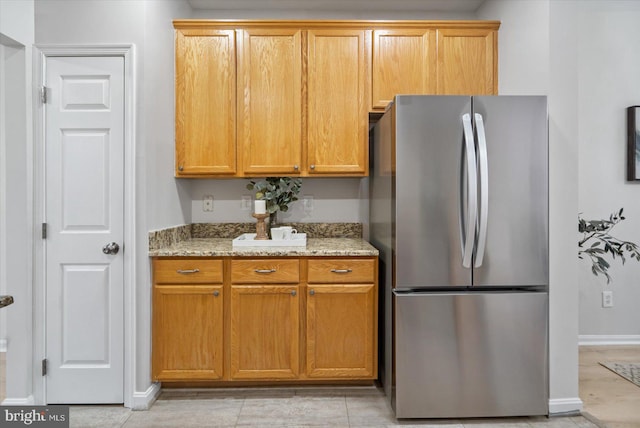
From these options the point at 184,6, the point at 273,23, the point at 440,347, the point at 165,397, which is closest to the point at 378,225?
the point at 440,347

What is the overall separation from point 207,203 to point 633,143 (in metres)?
3.49

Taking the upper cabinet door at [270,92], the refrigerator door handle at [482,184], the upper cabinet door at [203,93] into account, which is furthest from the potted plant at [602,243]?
the upper cabinet door at [203,93]

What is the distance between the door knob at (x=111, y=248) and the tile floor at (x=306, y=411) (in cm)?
92

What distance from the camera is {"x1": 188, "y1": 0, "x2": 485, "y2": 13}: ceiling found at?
2924 mm

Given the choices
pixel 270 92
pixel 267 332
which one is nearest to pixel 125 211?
pixel 267 332

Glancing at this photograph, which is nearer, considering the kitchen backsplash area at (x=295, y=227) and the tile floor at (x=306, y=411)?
the tile floor at (x=306, y=411)

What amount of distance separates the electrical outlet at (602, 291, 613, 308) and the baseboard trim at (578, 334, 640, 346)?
0.83 feet

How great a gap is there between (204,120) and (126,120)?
21.0 inches

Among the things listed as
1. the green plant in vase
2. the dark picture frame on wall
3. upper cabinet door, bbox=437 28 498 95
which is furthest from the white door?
the dark picture frame on wall

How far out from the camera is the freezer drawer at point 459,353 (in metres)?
2.13

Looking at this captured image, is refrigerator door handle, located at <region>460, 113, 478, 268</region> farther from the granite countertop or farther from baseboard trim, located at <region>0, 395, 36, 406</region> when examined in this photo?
baseboard trim, located at <region>0, 395, 36, 406</region>

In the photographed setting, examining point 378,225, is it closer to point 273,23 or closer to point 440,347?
point 440,347
